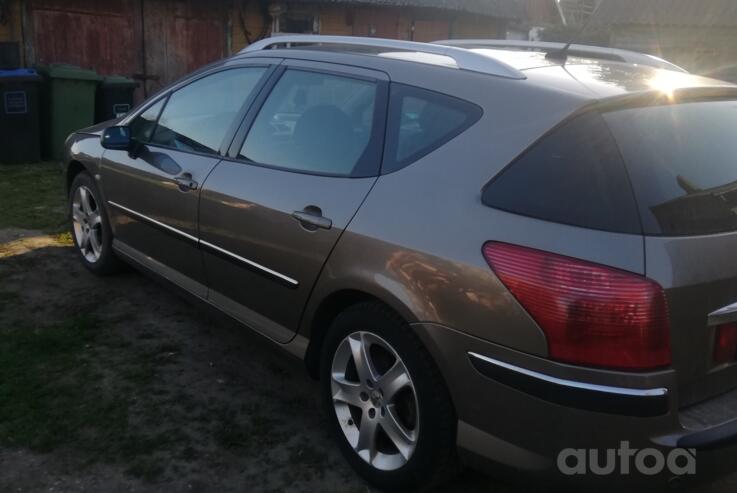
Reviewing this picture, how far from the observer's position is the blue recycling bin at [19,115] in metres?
8.84

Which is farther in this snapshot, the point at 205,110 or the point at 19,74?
the point at 19,74

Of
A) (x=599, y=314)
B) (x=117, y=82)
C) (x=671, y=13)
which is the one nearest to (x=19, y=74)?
(x=117, y=82)

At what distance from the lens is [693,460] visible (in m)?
2.30

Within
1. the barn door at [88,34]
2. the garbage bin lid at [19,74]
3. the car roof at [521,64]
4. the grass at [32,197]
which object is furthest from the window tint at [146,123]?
the barn door at [88,34]

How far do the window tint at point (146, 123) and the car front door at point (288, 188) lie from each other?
101 centimetres

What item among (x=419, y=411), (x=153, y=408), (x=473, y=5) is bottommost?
(x=153, y=408)

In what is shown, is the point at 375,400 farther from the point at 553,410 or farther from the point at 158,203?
the point at 158,203

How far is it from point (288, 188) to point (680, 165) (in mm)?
1563

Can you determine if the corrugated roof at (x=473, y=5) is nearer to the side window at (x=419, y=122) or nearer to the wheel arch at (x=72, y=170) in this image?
the wheel arch at (x=72, y=170)

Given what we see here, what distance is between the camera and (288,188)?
10.6 ft

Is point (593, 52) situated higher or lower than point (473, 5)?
lower

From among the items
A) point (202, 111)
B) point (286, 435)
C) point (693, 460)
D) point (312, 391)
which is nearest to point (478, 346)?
point (693, 460)

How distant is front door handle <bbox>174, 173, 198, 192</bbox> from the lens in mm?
3789

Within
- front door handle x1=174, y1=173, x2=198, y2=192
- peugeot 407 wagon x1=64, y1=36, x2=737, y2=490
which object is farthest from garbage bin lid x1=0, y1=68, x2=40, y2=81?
peugeot 407 wagon x1=64, y1=36, x2=737, y2=490
